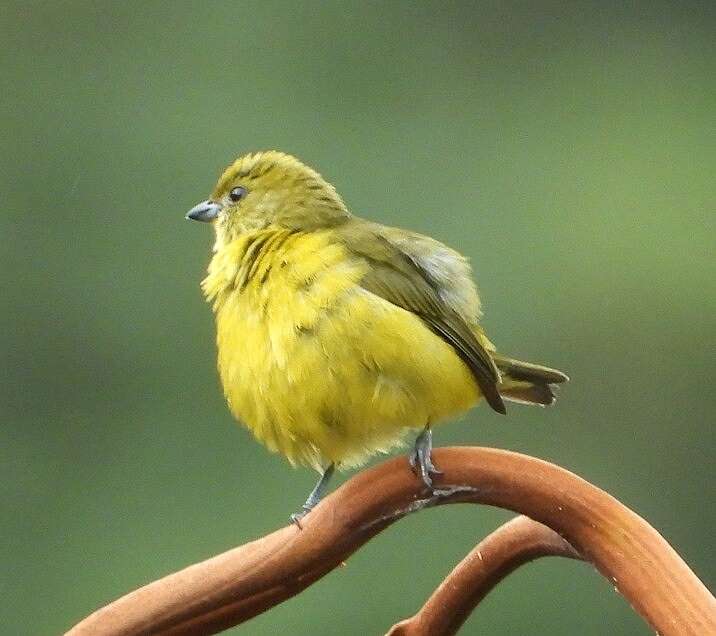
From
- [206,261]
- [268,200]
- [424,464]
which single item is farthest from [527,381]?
[206,261]

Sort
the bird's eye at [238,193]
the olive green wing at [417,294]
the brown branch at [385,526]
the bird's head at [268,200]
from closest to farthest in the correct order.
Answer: the brown branch at [385,526], the olive green wing at [417,294], the bird's head at [268,200], the bird's eye at [238,193]

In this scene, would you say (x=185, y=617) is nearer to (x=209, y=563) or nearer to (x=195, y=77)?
(x=209, y=563)

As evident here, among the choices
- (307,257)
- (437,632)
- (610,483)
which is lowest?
(610,483)

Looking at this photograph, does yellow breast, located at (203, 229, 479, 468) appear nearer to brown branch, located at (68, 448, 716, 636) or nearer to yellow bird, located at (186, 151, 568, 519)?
yellow bird, located at (186, 151, 568, 519)

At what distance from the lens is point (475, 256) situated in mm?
4973

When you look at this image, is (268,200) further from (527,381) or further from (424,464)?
(424,464)

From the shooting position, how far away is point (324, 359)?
206 centimetres

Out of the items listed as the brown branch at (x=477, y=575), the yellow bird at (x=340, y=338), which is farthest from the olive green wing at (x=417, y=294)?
the brown branch at (x=477, y=575)

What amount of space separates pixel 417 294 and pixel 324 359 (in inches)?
8.9

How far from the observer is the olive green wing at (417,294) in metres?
2.19

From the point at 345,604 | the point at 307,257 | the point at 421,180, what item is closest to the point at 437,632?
the point at 307,257

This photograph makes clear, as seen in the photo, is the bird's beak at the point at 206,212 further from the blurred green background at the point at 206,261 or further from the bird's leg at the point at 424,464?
the blurred green background at the point at 206,261

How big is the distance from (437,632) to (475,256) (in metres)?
3.47

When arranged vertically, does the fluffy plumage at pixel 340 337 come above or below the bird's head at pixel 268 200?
below
